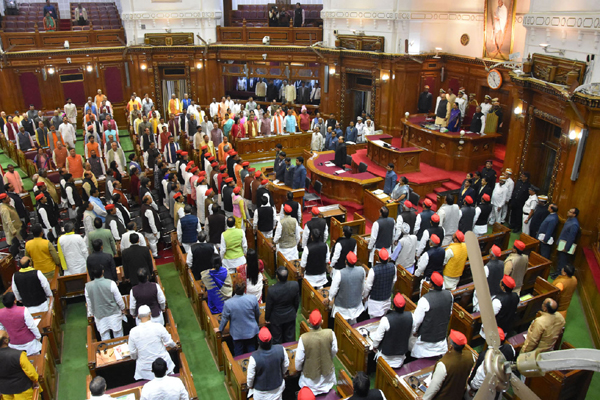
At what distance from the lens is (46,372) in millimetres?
6047

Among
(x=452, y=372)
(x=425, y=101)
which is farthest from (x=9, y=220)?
(x=425, y=101)

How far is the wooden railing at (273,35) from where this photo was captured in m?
18.9

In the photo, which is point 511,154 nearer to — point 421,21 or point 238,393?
point 421,21

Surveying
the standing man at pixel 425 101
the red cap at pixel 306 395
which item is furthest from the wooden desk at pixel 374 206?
the standing man at pixel 425 101

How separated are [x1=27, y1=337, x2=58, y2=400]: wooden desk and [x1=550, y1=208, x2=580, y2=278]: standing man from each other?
8.71 metres

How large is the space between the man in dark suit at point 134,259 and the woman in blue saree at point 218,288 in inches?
40.3

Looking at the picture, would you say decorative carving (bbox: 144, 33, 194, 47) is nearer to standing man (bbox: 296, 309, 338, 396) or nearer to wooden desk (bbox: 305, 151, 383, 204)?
wooden desk (bbox: 305, 151, 383, 204)

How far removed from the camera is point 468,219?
29.4ft

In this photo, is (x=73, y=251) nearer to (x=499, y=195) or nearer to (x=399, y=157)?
(x=399, y=157)

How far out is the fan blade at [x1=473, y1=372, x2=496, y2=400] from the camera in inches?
122

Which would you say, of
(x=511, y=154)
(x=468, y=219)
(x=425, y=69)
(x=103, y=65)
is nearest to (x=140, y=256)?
(x=468, y=219)

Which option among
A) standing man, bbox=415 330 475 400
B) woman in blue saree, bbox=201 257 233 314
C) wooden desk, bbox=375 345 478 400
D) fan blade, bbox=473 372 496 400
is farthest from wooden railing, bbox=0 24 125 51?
fan blade, bbox=473 372 496 400

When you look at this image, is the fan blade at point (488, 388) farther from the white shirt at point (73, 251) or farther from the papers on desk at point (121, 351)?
the white shirt at point (73, 251)

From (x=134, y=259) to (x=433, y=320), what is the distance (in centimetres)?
445
